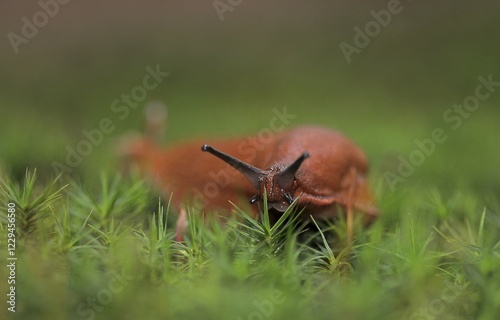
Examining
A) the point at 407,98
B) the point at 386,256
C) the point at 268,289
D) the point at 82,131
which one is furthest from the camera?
the point at 407,98

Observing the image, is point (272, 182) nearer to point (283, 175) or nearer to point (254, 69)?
point (283, 175)

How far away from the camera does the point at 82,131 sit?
16.3 ft

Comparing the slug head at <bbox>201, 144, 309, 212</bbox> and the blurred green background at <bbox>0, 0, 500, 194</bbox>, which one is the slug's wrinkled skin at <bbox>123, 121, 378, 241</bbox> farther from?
the blurred green background at <bbox>0, 0, 500, 194</bbox>

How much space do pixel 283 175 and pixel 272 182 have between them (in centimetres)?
6

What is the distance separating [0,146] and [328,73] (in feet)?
10.7

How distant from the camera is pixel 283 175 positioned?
2602 millimetres

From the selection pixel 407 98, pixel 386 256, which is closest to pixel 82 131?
pixel 407 98

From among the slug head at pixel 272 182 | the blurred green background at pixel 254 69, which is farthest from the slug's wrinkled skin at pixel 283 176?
the blurred green background at pixel 254 69

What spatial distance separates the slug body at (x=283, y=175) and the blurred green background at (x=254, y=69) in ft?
3.69

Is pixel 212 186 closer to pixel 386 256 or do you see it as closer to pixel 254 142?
pixel 254 142

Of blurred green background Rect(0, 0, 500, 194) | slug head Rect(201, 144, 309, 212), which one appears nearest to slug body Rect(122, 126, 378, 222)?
slug head Rect(201, 144, 309, 212)

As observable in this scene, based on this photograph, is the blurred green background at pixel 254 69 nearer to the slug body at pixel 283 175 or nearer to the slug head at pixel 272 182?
the slug body at pixel 283 175

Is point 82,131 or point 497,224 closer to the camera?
point 497,224

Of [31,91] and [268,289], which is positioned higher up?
[31,91]
